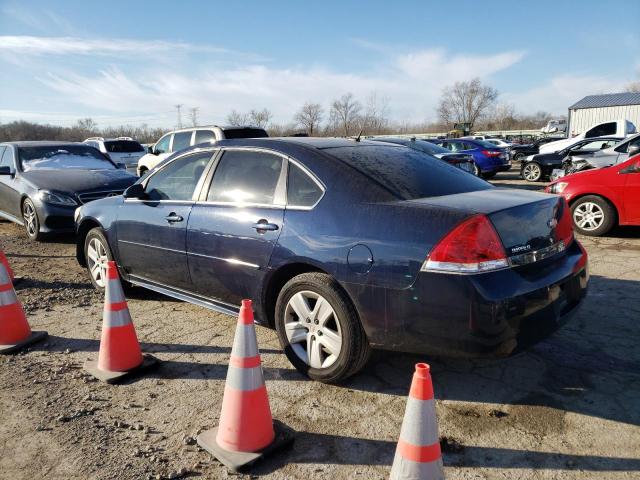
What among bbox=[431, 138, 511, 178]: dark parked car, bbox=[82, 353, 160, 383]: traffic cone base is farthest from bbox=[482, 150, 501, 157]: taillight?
bbox=[82, 353, 160, 383]: traffic cone base

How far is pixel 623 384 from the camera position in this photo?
119 inches

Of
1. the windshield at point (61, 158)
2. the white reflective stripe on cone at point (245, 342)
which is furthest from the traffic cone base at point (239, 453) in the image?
the windshield at point (61, 158)

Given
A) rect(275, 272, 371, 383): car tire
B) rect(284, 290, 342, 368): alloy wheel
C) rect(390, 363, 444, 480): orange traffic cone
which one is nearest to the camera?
rect(390, 363, 444, 480): orange traffic cone

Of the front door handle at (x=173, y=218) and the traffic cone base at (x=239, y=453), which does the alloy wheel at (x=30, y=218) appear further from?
the traffic cone base at (x=239, y=453)

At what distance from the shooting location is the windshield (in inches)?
329

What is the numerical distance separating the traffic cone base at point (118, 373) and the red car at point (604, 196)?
252 inches

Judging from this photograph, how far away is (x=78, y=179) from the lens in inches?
307

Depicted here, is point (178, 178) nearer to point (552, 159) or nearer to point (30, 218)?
point (30, 218)

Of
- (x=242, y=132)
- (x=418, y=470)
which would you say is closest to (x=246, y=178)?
(x=418, y=470)

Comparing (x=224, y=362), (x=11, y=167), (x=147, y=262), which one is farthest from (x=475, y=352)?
(x=11, y=167)

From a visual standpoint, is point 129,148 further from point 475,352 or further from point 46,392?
point 475,352

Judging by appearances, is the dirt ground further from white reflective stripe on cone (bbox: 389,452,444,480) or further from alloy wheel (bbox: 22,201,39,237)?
alloy wheel (bbox: 22,201,39,237)

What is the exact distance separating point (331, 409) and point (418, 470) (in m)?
0.99

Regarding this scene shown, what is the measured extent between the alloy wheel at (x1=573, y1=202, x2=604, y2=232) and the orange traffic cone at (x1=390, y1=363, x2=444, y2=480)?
668cm
